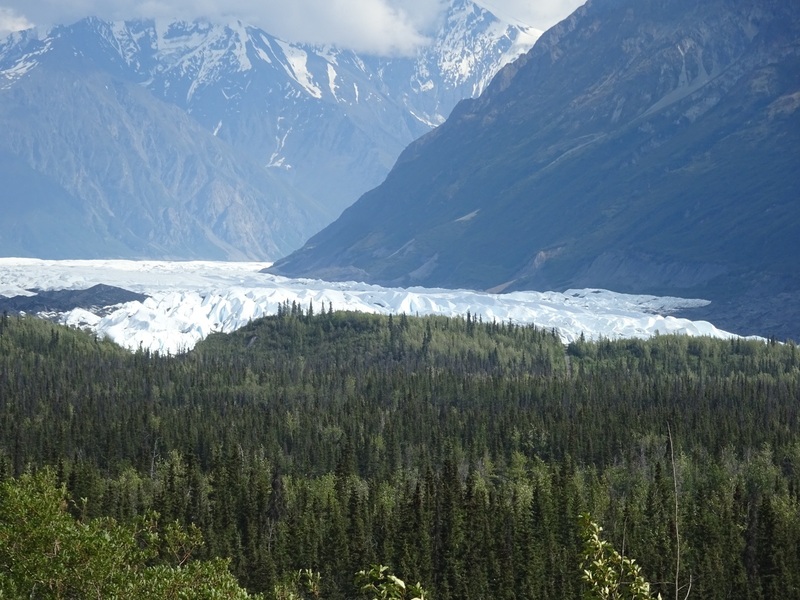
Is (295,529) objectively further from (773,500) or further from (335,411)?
(335,411)

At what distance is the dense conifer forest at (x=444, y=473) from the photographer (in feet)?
346

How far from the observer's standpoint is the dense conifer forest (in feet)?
346

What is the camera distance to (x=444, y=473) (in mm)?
124750

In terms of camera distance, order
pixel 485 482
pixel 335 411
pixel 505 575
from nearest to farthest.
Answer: pixel 505 575 → pixel 485 482 → pixel 335 411

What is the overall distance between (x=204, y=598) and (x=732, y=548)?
69917 millimetres

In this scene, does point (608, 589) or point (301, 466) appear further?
point (301, 466)

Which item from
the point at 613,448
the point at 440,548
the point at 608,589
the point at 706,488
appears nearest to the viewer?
the point at 608,589

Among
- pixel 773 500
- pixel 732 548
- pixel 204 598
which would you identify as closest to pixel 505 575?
pixel 732 548

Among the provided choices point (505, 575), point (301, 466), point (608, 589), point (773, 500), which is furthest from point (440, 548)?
point (608, 589)

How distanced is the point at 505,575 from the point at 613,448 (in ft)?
163

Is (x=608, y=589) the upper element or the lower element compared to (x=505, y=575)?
upper

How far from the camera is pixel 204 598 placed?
147 ft

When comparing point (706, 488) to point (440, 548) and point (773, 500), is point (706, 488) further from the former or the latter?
point (440, 548)

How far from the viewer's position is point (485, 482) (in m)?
139
